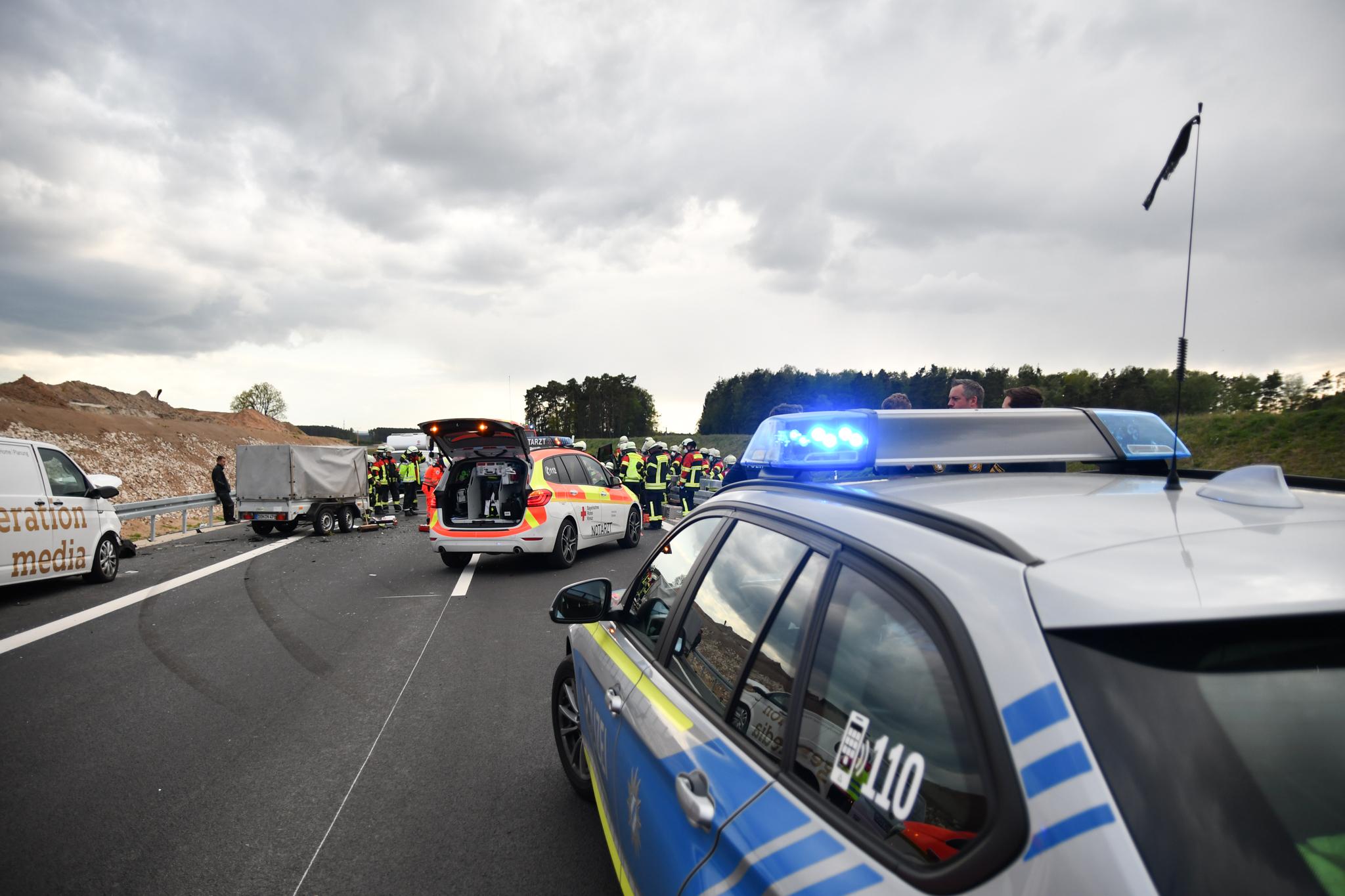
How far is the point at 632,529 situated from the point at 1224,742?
1194 cm

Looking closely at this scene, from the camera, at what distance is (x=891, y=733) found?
4.42 feet

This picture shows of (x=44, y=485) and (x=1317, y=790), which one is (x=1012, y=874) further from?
(x=44, y=485)

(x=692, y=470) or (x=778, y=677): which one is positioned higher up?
(x=778, y=677)

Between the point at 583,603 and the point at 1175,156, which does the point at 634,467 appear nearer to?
the point at 583,603

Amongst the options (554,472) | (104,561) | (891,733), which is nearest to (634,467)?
(554,472)

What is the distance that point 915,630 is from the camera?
132 centimetres

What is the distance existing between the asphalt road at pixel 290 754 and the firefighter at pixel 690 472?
8.51m

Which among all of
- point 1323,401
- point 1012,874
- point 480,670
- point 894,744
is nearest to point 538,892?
point 894,744

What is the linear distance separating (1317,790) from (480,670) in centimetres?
539

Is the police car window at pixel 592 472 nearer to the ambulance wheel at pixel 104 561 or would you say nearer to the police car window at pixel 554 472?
the police car window at pixel 554 472

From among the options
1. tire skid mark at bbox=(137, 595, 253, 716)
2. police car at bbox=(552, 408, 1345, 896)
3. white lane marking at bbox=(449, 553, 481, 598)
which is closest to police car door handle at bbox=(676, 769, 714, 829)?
police car at bbox=(552, 408, 1345, 896)

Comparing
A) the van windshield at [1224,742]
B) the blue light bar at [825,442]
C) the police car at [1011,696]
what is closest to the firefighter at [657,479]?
the blue light bar at [825,442]

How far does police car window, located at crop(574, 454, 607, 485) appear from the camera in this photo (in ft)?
38.1

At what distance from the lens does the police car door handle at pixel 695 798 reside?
166 centimetres
